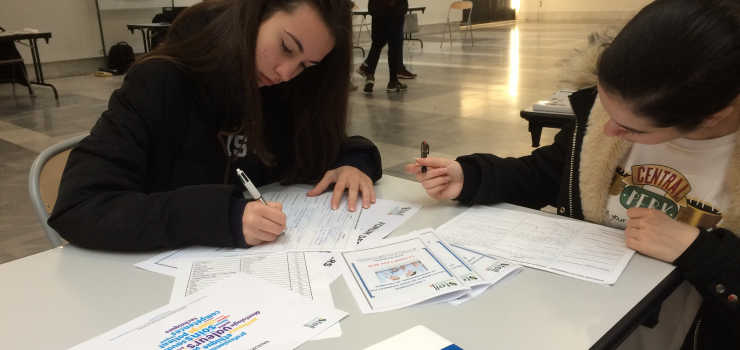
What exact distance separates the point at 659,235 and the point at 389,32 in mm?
5059

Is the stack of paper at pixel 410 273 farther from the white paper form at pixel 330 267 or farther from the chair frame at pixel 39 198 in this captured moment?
the chair frame at pixel 39 198

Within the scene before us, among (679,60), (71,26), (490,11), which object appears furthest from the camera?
(490,11)

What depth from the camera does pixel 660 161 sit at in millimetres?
1057

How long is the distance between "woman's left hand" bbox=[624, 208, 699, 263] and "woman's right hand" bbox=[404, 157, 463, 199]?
352mm

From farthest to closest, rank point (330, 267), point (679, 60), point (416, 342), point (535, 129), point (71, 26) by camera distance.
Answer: point (71, 26)
point (535, 129)
point (330, 267)
point (679, 60)
point (416, 342)

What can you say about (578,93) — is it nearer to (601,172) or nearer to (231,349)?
(601,172)

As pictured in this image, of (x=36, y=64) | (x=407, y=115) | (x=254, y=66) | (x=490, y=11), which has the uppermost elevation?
(x=490, y=11)

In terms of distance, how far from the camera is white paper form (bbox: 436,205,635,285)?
857mm

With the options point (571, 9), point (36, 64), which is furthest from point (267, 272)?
Result: point (571, 9)

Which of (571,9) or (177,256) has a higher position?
(571,9)

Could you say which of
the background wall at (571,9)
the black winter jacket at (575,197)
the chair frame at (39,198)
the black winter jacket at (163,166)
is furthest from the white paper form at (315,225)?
the background wall at (571,9)

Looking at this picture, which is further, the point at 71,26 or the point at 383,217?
the point at 71,26

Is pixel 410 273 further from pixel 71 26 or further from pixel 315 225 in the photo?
pixel 71 26

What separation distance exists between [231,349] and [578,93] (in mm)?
874
